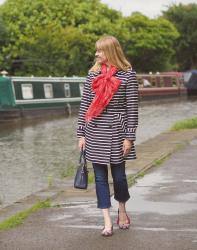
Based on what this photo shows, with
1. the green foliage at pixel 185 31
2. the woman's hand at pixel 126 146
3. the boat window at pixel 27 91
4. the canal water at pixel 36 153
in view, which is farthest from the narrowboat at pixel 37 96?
the green foliage at pixel 185 31

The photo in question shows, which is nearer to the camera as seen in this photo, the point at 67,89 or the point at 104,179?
the point at 104,179

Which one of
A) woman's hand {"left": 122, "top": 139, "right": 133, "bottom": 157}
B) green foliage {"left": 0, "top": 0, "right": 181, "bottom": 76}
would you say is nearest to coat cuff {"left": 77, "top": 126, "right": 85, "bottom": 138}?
woman's hand {"left": 122, "top": 139, "right": 133, "bottom": 157}

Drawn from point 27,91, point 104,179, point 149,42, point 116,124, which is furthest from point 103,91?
point 149,42

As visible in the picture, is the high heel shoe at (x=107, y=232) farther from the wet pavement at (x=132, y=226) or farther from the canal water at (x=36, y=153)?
the canal water at (x=36, y=153)

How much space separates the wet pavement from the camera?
16.8 feet

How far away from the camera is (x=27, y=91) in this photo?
32.3m

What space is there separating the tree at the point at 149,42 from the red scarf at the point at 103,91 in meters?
50.6

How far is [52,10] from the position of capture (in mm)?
49625

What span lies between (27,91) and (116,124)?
2719cm

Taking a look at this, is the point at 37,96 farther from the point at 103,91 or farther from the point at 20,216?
the point at 103,91

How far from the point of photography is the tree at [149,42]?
188 ft

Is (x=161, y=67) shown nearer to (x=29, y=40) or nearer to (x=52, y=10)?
(x=52, y=10)

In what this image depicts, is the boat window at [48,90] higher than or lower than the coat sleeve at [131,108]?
lower

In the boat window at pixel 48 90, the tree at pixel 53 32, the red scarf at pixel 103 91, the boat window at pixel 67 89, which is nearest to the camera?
the red scarf at pixel 103 91
